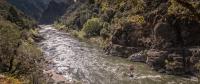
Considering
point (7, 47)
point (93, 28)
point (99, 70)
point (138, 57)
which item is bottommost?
point (99, 70)

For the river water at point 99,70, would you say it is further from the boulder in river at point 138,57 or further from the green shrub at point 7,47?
the green shrub at point 7,47

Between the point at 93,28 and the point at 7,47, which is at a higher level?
the point at 93,28

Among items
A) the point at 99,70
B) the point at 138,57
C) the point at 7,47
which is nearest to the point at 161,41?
the point at 138,57

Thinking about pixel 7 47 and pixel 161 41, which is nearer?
pixel 7 47

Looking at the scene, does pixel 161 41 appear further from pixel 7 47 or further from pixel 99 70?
pixel 7 47

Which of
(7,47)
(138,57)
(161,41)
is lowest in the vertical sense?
(138,57)

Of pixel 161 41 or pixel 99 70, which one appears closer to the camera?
pixel 99 70

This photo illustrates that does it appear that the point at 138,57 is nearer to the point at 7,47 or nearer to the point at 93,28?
the point at 7,47

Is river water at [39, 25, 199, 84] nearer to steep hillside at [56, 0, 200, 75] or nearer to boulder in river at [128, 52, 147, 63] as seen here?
boulder in river at [128, 52, 147, 63]

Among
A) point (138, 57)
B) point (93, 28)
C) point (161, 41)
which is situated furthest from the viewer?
point (93, 28)

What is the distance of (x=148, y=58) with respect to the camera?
6612 centimetres

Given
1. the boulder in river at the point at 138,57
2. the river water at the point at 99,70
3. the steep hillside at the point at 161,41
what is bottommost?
the river water at the point at 99,70

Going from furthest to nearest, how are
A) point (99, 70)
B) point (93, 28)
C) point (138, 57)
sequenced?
point (93, 28), point (138, 57), point (99, 70)

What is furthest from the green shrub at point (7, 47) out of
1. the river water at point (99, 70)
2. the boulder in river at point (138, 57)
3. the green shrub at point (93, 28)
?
the green shrub at point (93, 28)
